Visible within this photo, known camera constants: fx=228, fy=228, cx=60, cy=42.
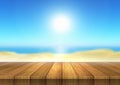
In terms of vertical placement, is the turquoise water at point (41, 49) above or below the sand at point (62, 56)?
above

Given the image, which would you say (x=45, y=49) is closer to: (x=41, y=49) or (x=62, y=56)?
(x=41, y=49)

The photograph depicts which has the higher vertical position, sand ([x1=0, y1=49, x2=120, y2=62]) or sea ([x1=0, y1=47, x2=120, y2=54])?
sea ([x1=0, y1=47, x2=120, y2=54])

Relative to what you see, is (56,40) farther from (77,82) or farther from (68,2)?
(77,82)

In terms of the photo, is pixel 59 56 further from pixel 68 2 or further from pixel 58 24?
pixel 68 2

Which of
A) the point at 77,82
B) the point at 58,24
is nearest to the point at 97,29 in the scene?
the point at 58,24

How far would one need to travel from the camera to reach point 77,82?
1.69 m

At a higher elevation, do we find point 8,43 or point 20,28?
point 20,28

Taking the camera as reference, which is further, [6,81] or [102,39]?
[102,39]

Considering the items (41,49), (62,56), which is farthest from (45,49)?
(62,56)

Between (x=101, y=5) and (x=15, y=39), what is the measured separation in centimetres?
154

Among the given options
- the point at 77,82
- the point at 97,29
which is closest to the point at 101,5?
the point at 97,29

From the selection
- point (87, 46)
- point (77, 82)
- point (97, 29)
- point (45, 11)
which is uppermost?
point (45, 11)

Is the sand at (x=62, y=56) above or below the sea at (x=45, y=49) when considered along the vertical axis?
below

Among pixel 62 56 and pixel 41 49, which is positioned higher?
pixel 41 49
